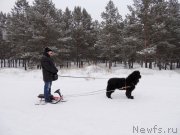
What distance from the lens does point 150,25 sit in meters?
27.7

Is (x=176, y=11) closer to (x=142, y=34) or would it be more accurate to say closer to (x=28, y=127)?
(x=142, y=34)

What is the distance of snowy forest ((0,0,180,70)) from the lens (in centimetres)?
2772

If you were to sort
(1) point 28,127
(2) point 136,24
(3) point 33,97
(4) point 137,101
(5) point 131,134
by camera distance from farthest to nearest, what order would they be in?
1. (2) point 136,24
2. (3) point 33,97
3. (4) point 137,101
4. (1) point 28,127
5. (5) point 131,134

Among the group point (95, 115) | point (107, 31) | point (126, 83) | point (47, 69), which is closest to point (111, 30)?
point (107, 31)

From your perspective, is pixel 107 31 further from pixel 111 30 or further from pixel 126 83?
pixel 126 83

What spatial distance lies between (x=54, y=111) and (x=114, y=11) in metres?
34.0

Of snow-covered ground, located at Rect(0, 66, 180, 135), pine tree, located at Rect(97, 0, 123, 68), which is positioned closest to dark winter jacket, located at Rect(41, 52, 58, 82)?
snow-covered ground, located at Rect(0, 66, 180, 135)

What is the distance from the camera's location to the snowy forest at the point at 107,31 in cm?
2772

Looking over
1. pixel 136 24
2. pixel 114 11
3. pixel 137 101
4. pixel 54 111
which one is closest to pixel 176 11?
pixel 114 11

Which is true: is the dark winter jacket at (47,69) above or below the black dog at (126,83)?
above

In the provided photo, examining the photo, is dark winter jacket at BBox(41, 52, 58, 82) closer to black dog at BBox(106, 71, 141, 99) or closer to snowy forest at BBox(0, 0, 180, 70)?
black dog at BBox(106, 71, 141, 99)

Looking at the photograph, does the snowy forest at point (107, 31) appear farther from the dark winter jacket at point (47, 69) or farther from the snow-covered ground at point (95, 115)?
the dark winter jacket at point (47, 69)

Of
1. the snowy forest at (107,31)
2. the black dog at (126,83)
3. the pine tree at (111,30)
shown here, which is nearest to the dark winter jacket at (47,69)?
the black dog at (126,83)

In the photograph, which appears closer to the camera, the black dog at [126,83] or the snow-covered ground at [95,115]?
the snow-covered ground at [95,115]
